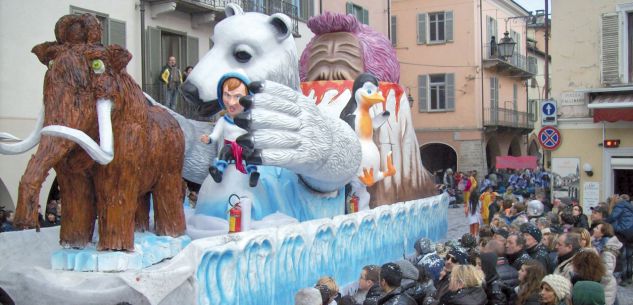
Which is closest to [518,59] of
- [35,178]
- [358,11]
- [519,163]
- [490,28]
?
[490,28]

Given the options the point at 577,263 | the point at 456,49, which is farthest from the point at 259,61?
the point at 456,49

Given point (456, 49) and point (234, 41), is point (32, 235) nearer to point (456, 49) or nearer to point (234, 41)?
point (234, 41)

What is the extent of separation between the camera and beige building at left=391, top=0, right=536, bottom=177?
24938mm

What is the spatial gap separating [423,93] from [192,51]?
42.3 ft

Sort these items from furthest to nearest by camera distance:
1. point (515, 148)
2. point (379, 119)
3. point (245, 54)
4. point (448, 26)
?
point (515, 148), point (448, 26), point (379, 119), point (245, 54)

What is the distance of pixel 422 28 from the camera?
25625 millimetres

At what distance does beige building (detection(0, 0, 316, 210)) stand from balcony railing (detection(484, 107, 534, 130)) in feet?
35.9

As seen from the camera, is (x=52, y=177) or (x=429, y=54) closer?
(x=52, y=177)

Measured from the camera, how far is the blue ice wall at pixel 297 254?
529cm

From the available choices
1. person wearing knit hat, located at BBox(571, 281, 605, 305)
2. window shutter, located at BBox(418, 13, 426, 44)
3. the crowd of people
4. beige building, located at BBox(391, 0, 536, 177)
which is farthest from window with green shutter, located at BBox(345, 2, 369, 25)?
person wearing knit hat, located at BBox(571, 281, 605, 305)

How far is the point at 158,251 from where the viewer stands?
5355 millimetres

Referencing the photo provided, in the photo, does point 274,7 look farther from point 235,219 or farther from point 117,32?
point 235,219

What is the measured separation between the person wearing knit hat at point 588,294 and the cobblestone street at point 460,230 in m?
3.89

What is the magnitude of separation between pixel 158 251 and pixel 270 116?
4.58 feet
